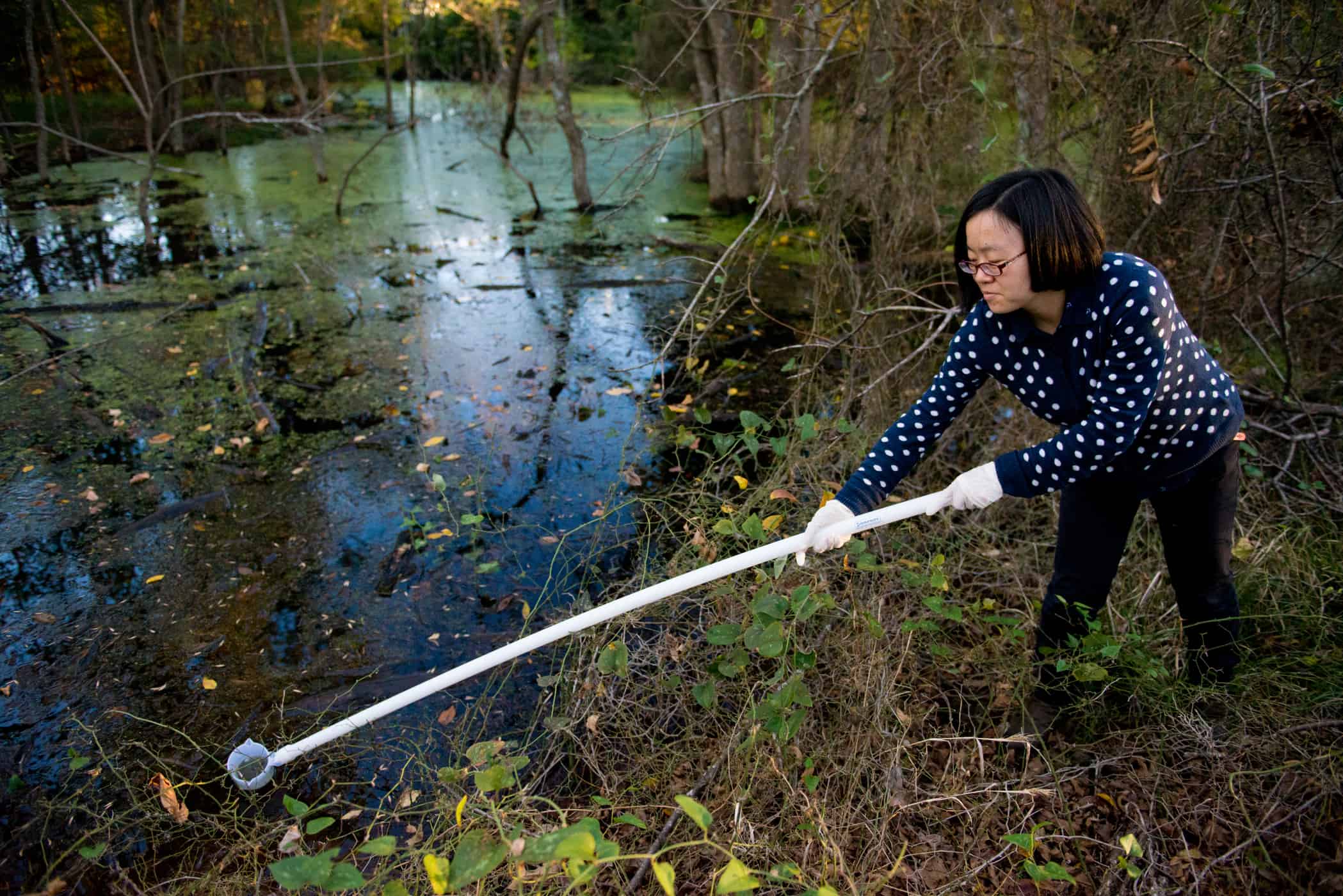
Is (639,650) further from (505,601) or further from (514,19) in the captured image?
(514,19)

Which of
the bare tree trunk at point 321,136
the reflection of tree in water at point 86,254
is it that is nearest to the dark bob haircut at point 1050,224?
the reflection of tree in water at point 86,254

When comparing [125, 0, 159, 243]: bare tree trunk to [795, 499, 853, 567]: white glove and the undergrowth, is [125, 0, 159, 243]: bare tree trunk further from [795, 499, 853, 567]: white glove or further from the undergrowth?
[795, 499, 853, 567]: white glove

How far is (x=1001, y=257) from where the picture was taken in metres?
1.74

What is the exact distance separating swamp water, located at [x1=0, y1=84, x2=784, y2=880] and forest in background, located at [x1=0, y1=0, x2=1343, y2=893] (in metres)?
0.41

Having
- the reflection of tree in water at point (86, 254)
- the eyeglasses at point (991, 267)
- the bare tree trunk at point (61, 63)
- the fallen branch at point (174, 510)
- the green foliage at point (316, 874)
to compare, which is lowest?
the fallen branch at point (174, 510)

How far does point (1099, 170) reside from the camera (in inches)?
139

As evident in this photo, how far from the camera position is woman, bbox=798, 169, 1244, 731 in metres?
1.70

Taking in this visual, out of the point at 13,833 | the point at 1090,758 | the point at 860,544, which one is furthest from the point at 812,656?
the point at 13,833

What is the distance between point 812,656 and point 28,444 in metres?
3.91

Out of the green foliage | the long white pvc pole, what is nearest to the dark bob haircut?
the long white pvc pole

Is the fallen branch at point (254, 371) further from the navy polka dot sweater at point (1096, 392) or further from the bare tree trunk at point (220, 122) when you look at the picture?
the bare tree trunk at point (220, 122)

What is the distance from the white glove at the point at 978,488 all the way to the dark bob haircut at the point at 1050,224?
404mm

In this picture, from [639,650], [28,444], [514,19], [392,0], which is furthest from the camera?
[514,19]

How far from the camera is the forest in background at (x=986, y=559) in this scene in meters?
1.97
